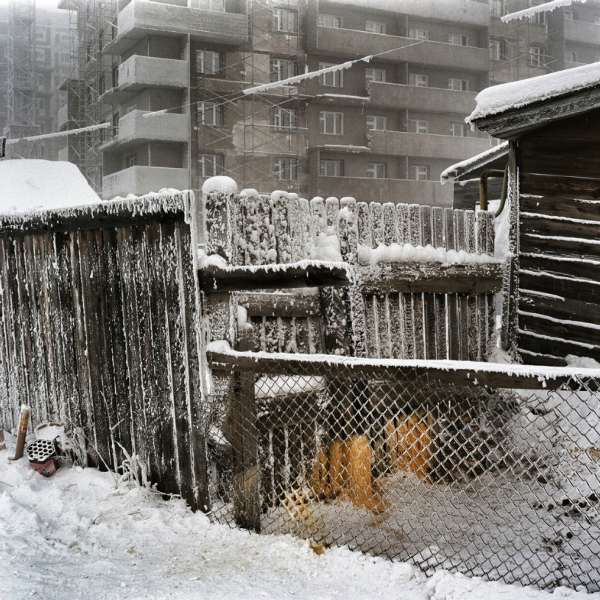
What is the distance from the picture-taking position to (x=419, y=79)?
42812 mm

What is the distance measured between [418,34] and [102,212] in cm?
4298

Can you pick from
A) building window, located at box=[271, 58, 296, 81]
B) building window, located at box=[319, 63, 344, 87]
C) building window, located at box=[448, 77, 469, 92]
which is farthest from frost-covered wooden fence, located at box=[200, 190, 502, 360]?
building window, located at box=[448, 77, 469, 92]

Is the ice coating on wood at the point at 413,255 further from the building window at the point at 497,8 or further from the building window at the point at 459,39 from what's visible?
the building window at the point at 497,8

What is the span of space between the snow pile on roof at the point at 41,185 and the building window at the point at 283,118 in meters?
30.1

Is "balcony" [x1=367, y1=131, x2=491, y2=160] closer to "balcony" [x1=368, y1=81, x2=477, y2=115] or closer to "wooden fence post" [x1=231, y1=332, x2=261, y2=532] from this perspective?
"balcony" [x1=368, y1=81, x2=477, y2=115]

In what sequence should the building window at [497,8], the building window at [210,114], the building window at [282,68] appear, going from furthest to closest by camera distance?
the building window at [497,8] → the building window at [282,68] → the building window at [210,114]

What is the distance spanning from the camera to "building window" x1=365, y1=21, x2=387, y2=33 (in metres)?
42.0

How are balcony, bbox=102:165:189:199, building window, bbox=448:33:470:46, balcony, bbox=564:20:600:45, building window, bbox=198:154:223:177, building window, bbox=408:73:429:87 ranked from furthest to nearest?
1. balcony, bbox=564:20:600:45
2. building window, bbox=448:33:470:46
3. building window, bbox=408:73:429:87
4. building window, bbox=198:154:223:177
5. balcony, bbox=102:165:189:199

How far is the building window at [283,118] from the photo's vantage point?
37.9 meters

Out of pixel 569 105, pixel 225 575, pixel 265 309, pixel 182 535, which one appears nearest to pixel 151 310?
pixel 265 309

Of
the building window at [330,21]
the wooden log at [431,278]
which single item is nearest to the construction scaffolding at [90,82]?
the building window at [330,21]

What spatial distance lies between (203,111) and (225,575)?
34.4 meters

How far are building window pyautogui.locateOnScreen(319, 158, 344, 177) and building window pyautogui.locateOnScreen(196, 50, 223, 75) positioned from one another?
784 cm

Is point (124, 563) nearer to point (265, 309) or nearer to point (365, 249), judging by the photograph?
point (265, 309)
